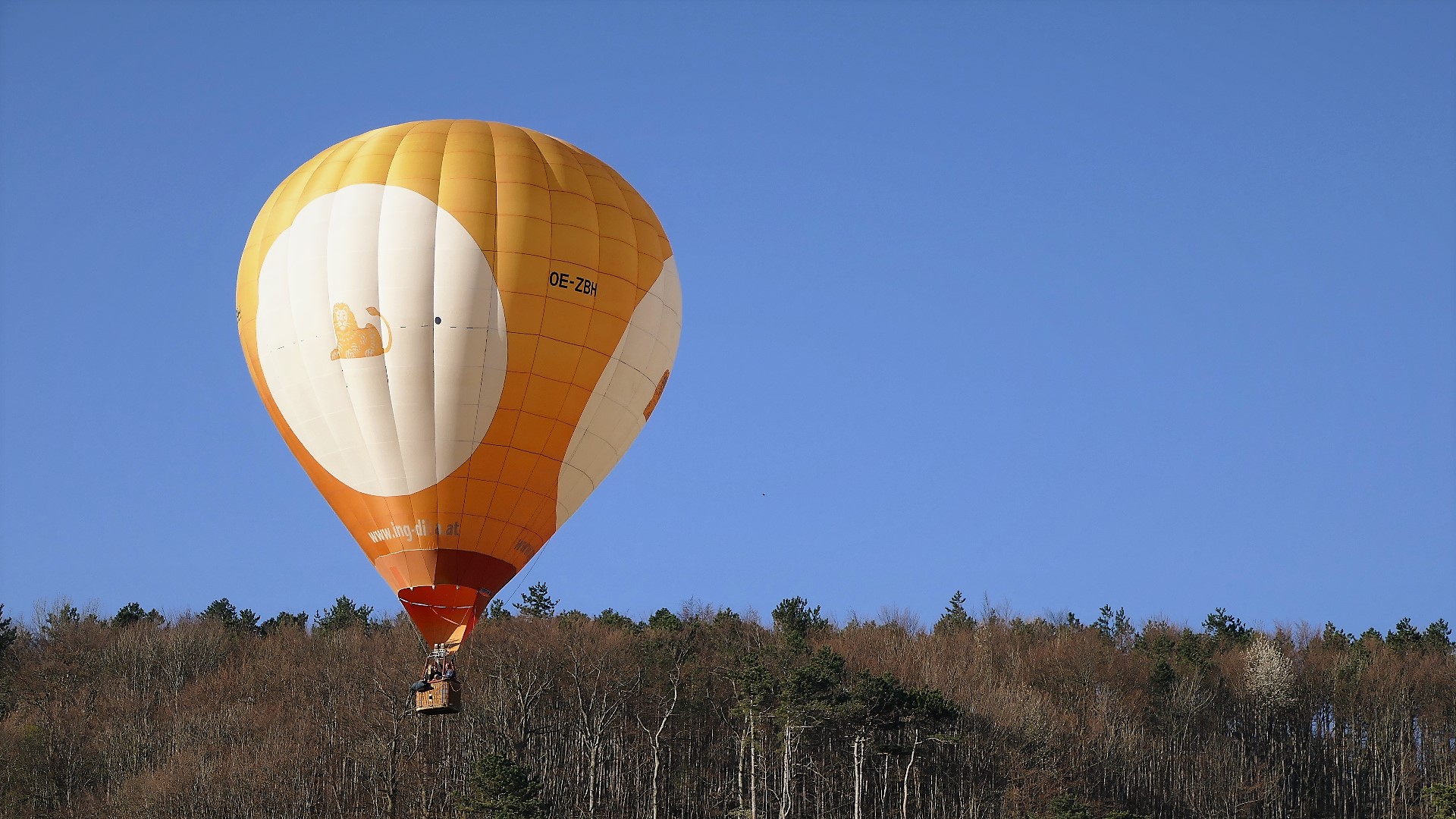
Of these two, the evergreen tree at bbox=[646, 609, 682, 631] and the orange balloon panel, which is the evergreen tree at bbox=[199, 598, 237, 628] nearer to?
the evergreen tree at bbox=[646, 609, 682, 631]

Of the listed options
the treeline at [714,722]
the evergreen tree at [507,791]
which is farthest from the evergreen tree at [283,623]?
the evergreen tree at [507,791]

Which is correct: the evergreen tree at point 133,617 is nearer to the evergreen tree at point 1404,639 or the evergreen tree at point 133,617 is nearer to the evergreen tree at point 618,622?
the evergreen tree at point 618,622

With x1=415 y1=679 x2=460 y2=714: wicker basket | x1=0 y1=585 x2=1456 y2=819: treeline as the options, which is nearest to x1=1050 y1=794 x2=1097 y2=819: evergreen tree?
x1=0 y1=585 x2=1456 y2=819: treeline

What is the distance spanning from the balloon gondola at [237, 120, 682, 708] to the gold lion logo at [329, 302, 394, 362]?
0.03 m

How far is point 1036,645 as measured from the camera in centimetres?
7706

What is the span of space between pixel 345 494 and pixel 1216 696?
54.6 m

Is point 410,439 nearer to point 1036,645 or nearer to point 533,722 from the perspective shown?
point 533,722

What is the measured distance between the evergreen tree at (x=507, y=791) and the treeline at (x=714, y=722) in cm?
7

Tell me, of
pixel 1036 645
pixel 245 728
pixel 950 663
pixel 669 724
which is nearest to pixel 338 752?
pixel 245 728

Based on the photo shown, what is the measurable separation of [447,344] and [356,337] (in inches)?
57.5

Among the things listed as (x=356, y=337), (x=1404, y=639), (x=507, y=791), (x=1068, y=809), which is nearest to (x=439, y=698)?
(x=356, y=337)

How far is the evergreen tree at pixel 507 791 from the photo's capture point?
139 ft

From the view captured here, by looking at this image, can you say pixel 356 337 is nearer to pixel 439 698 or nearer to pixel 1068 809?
pixel 439 698

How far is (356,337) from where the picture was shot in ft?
85.8
